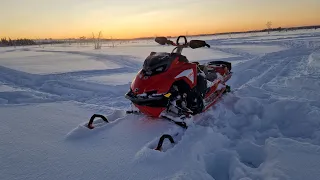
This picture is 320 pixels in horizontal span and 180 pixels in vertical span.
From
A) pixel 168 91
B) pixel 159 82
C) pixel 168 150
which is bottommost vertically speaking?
pixel 168 150

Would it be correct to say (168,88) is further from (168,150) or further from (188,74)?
(168,150)

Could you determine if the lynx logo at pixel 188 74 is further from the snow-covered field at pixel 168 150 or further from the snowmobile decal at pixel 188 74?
the snow-covered field at pixel 168 150

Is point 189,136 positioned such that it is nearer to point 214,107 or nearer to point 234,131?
point 234,131

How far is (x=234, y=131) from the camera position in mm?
3205

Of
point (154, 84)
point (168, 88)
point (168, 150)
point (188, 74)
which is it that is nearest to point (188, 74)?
point (188, 74)

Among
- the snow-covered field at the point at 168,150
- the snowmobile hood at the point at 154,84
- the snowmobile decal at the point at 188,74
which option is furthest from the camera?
the snowmobile decal at the point at 188,74

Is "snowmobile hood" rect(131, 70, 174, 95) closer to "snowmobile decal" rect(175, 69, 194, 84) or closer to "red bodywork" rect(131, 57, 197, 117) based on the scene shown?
"red bodywork" rect(131, 57, 197, 117)

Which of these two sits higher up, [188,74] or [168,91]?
[188,74]

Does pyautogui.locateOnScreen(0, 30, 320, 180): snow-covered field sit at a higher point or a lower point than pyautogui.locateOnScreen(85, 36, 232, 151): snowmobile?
lower

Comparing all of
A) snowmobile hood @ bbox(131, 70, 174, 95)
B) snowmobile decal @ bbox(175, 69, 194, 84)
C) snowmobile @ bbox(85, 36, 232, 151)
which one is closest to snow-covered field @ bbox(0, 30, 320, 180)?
snowmobile @ bbox(85, 36, 232, 151)

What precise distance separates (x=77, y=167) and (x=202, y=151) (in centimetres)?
119

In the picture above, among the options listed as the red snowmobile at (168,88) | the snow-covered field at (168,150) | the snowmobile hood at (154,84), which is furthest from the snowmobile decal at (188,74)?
the snow-covered field at (168,150)

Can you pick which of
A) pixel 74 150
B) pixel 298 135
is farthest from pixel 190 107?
pixel 74 150

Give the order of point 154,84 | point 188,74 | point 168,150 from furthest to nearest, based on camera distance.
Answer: point 188,74 < point 154,84 < point 168,150
